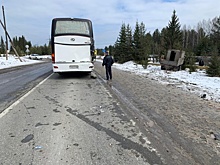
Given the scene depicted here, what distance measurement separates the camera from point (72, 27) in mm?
11672

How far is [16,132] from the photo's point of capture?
3.85 metres

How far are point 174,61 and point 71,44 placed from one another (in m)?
11.8

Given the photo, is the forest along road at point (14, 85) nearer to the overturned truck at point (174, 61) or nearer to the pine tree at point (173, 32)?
the overturned truck at point (174, 61)

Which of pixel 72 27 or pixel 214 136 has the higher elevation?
pixel 72 27

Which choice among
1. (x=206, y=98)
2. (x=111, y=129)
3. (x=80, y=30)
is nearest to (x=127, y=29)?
(x=80, y=30)

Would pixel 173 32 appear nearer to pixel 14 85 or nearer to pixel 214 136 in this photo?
pixel 14 85

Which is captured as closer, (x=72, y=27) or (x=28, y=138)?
(x=28, y=138)

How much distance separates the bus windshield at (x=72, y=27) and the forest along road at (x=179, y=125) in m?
6.48

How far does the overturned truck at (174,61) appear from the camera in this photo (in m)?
18.6

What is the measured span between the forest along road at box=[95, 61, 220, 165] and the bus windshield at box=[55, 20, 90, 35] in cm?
648

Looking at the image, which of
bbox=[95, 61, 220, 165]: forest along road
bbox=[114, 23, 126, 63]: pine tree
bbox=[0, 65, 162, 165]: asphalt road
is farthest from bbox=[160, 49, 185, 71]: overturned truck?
bbox=[114, 23, 126, 63]: pine tree

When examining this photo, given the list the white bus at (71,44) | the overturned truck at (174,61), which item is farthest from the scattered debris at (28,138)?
the overturned truck at (174,61)

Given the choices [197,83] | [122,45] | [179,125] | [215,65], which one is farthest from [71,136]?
[122,45]

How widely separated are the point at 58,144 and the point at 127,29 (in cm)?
4830
